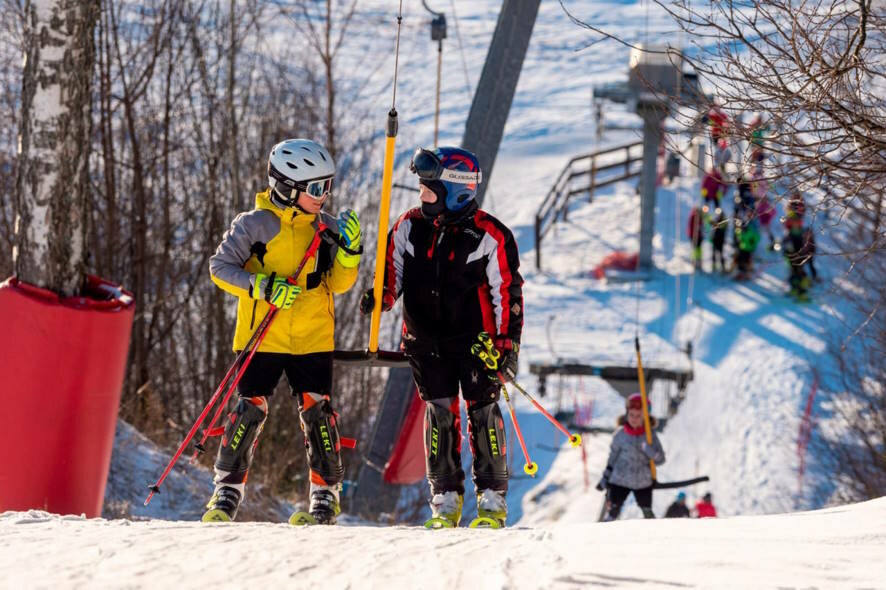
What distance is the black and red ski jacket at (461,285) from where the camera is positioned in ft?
20.1

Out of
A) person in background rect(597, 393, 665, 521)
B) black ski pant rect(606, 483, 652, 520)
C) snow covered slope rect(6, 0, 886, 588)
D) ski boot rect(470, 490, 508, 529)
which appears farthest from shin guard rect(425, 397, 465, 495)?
black ski pant rect(606, 483, 652, 520)

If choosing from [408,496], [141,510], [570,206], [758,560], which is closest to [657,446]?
[141,510]

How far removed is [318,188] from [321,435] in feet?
3.83

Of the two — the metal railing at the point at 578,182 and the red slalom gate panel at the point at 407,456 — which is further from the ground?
the metal railing at the point at 578,182

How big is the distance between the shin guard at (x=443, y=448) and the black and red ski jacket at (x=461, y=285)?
0.28 m

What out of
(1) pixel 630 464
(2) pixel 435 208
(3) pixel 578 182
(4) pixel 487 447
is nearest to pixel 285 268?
(2) pixel 435 208

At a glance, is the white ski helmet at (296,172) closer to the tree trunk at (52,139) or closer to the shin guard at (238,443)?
the shin guard at (238,443)

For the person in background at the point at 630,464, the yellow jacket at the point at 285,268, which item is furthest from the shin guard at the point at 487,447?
the person in background at the point at 630,464

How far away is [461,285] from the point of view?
6141 mm

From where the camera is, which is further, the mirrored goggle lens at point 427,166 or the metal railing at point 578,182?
the metal railing at point 578,182

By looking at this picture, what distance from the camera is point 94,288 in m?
7.71

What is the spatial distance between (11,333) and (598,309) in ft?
74.7

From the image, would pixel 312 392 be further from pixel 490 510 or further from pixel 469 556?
pixel 469 556

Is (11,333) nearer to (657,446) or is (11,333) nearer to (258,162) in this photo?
(657,446)
